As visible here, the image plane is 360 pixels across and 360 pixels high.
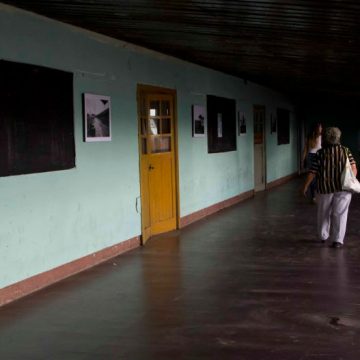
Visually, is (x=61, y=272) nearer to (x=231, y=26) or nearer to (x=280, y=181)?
(x=231, y=26)

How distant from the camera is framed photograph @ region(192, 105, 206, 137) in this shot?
9523mm

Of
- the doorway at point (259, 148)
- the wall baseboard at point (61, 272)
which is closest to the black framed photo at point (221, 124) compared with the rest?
the wall baseboard at point (61, 272)

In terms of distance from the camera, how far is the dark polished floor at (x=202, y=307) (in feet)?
12.7

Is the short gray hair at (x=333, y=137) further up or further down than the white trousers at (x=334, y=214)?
further up

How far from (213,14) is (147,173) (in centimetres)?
316

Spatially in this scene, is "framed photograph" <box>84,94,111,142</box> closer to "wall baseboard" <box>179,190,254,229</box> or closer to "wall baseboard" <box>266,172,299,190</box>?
"wall baseboard" <box>179,190,254,229</box>

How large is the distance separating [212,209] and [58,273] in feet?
16.8

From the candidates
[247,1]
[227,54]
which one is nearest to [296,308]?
[247,1]

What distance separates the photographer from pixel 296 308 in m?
4.73

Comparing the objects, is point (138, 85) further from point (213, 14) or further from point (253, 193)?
point (253, 193)

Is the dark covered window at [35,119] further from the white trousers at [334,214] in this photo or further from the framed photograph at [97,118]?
the white trousers at [334,214]

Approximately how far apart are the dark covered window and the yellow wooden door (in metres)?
1.96

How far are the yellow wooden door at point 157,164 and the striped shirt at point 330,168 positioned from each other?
215cm

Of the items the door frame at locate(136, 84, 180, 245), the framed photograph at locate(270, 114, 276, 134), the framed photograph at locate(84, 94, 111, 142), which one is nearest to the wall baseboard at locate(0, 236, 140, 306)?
the door frame at locate(136, 84, 180, 245)
